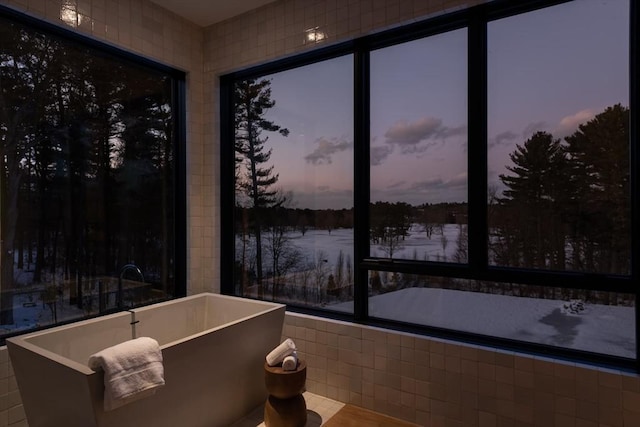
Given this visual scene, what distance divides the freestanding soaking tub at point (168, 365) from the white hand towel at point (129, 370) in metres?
0.04

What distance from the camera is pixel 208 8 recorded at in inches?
119

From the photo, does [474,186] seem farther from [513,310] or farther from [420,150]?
[513,310]

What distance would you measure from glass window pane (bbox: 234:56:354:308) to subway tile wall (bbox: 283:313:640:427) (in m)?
0.35

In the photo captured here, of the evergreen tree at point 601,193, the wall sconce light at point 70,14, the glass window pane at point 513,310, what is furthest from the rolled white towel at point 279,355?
the wall sconce light at point 70,14

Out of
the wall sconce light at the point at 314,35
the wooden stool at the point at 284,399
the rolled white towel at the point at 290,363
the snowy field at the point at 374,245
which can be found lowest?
the wooden stool at the point at 284,399

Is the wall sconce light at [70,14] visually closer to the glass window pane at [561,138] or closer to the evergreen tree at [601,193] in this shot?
the glass window pane at [561,138]

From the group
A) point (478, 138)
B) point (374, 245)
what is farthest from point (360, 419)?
point (478, 138)

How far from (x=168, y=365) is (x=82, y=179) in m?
1.53

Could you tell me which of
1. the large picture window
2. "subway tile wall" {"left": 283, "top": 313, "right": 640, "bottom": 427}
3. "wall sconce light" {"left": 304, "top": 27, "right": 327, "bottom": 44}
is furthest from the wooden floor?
"wall sconce light" {"left": 304, "top": 27, "right": 327, "bottom": 44}

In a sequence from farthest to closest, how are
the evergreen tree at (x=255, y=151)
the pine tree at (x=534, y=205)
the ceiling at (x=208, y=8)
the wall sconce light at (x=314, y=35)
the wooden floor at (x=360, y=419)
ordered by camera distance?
the evergreen tree at (x=255, y=151) → the ceiling at (x=208, y=8) → the wall sconce light at (x=314, y=35) → the wooden floor at (x=360, y=419) → the pine tree at (x=534, y=205)

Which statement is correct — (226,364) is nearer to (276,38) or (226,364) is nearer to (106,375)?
(106,375)

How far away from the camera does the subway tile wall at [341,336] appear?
1.96 metres

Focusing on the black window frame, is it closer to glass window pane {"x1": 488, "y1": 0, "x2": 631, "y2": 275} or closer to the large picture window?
glass window pane {"x1": 488, "y1": 0, "x2": 631, "y2": 275}

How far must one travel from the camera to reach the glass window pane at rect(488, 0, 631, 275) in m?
1.94
